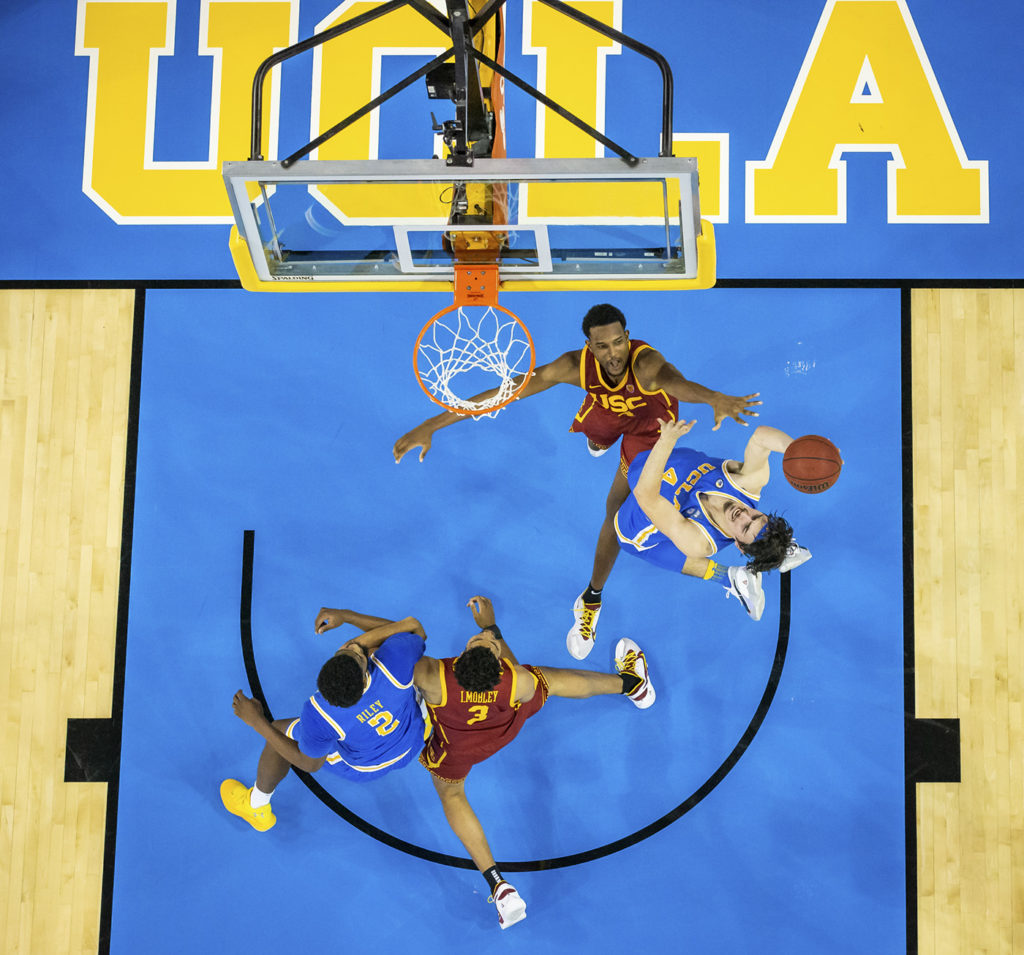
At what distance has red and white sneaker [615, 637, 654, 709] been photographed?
15.8 feet

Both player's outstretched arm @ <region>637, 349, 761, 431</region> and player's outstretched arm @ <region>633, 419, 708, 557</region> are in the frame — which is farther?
player's outstretched arm @ <region>633, 419, 708, 557</region>

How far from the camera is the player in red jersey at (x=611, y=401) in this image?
4062 millimetres

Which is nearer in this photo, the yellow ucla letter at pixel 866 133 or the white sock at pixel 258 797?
the white sock at pixel 258 797

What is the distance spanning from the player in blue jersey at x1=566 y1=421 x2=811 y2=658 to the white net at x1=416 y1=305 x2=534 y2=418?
0.98 m

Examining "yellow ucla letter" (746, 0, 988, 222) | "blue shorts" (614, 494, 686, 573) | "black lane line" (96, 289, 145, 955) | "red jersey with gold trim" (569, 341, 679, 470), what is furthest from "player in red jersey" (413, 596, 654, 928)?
"yellow ucla letter" (746, 0, 988, 222)

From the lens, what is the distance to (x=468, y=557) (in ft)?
16.5

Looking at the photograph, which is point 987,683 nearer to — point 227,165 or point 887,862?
point 887,862

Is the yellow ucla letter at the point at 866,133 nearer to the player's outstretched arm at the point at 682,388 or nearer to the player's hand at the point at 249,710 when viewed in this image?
the player's outstretched arm at the point at 682,388

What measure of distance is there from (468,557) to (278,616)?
1.14 meters

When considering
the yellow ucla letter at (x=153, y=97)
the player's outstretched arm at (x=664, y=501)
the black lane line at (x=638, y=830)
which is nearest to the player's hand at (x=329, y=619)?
the black lane line at (x=638, y=830)

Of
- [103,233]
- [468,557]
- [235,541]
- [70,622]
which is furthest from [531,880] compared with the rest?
[103,233]

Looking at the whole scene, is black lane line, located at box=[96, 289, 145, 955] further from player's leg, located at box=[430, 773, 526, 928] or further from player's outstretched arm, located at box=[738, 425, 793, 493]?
player's outstretched arm, located at box=[738, 425, 793, 493]

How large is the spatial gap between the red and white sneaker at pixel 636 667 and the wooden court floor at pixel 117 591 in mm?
1491

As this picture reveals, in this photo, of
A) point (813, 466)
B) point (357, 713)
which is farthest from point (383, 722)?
point (813, 466)
